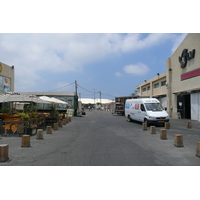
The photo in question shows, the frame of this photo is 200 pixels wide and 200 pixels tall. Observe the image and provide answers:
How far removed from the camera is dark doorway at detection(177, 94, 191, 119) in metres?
23.1

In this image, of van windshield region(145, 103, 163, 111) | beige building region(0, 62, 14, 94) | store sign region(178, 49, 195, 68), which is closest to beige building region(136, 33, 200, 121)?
store sign region(178, 49, 195, 68)

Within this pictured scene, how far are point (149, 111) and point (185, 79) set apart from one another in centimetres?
1002

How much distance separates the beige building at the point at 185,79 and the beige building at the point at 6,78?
2098 centimetres

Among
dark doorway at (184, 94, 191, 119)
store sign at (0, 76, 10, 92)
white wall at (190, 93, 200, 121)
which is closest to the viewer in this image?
white wall at (190, 93, 200, 121)

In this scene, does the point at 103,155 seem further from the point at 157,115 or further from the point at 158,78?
the point at 158,78

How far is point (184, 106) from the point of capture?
23.2m

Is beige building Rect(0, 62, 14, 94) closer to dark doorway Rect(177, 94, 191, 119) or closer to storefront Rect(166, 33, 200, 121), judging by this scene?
storefront Rect(166, 33, 200, 121)

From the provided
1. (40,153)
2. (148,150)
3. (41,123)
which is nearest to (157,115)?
(148,150)

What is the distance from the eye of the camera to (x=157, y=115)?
46.2 ft

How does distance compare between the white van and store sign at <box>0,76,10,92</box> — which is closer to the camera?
the white van

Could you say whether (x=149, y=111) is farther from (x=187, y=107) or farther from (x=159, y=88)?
(x=159, y=88)

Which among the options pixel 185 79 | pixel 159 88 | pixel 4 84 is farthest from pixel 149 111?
pixel 159 88

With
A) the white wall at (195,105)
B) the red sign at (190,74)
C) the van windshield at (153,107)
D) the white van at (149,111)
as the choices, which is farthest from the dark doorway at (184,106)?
the van windshield at (153,107)

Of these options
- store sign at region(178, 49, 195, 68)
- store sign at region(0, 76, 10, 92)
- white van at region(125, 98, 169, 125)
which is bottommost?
white van at region(125, 98, 169, 125)
